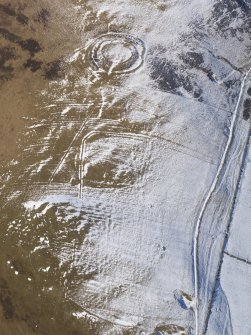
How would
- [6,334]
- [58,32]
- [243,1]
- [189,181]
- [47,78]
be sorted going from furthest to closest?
[243,1] < [58,32] < [47,78] < [189,181] < [6,334]

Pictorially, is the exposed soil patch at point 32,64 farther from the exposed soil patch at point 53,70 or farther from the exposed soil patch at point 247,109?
the exposed soil patch at point 247,109

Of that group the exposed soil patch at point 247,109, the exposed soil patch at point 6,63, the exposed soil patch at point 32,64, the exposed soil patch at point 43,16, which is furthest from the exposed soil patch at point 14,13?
the exposed soil patch at point 247,109

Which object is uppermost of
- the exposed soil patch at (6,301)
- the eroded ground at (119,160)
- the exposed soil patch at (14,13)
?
the exposed soil patch at (14,13)

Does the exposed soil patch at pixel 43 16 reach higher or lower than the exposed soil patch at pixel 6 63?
higher

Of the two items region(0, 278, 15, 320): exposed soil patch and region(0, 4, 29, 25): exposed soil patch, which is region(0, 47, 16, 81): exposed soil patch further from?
region(0, 278, 15, 320): exposed soil patch

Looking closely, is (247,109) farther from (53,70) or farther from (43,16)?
(43,16)

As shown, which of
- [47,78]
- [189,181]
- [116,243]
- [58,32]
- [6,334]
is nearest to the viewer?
[6,334]

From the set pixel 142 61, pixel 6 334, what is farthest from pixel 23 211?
pixel 142 61

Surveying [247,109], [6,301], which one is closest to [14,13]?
[247,109]

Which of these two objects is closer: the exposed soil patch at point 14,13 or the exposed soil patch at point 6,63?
the exposed soil patch at point 6,63

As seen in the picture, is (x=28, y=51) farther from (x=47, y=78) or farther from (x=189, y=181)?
(x=189, y=181)

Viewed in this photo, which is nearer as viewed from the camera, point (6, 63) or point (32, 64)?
point (6, 63)
